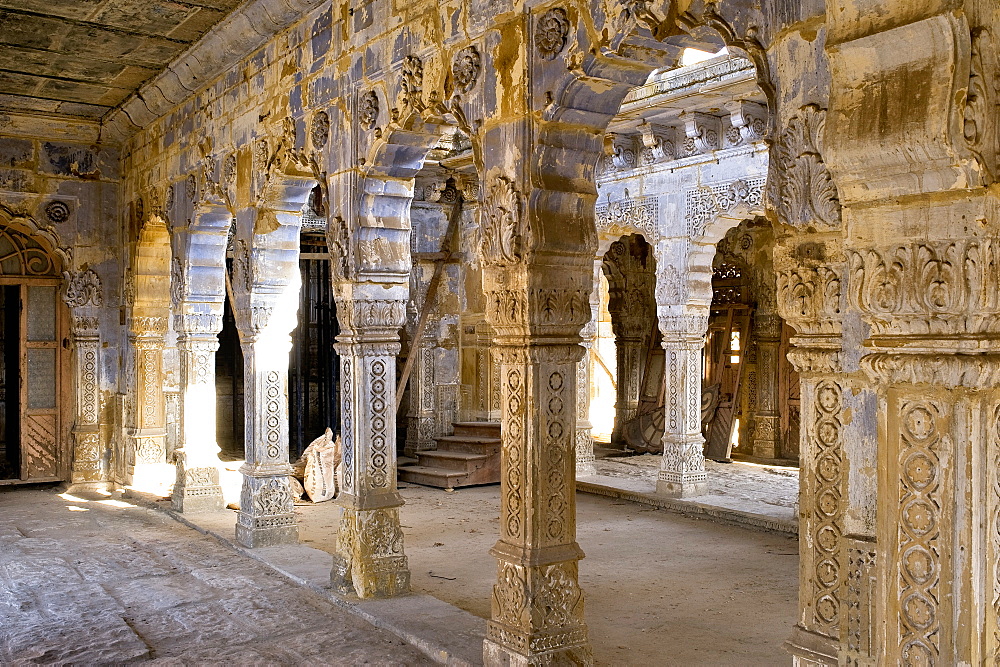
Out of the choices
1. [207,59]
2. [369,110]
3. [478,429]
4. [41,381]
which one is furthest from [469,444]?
[369,110]

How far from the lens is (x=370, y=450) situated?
6199mm

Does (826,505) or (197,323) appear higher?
(197,323)

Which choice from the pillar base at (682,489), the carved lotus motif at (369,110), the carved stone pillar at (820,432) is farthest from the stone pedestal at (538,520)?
the pillar base at (682,489)

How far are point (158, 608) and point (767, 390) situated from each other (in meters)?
8.90

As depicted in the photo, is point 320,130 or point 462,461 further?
point 462,461

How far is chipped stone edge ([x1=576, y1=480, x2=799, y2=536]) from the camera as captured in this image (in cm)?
872

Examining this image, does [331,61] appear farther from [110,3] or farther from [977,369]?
[977,369]

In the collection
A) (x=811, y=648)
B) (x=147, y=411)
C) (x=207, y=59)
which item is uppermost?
(x=207, y=59)

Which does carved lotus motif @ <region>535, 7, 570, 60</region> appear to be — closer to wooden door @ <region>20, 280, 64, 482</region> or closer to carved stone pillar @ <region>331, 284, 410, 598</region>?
carved stone pillar @ <region>331, 284, 410, 598</region>

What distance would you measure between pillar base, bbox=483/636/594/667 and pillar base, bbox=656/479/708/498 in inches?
208

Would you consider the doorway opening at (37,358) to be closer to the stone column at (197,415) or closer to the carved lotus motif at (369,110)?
the stone column at (197,415)

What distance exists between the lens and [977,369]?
2.25m

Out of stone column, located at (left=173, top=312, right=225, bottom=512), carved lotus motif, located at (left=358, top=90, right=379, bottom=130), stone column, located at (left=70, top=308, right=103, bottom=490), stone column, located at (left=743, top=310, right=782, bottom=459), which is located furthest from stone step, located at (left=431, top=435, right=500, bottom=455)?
carved lotus motif, located at (left=358, top=90, right=379, bottom=130)

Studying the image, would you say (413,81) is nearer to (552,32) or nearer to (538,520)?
(552,32)
